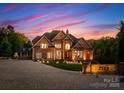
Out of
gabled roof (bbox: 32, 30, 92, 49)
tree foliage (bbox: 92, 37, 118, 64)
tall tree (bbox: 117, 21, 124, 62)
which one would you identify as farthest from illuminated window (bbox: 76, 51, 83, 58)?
tall tree (bbox: 117, 21, 124, 62)

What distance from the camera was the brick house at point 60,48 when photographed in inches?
518

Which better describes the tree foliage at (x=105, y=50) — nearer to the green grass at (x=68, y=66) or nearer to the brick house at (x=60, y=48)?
the brick house at (x=60, y=48)

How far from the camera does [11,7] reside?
1277 cm

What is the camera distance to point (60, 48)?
13281mm

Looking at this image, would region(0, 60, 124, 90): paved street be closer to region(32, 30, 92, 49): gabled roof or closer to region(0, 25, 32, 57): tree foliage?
region(0, 25, 32, 57): tree foliage

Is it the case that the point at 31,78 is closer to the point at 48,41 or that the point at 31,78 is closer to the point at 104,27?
the point at 48,41

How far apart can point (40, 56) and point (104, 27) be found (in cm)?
155

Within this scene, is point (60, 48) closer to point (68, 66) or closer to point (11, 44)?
point (68, 66)

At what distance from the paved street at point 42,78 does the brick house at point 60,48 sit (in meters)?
0.27

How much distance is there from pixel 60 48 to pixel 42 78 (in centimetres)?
81

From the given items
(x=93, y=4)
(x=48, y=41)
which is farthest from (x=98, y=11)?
(x=48, y=41)

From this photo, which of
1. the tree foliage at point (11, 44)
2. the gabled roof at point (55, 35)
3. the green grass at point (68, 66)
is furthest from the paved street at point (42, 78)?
the gabled roof at point (55, 35)

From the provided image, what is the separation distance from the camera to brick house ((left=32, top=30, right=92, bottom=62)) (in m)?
13.1

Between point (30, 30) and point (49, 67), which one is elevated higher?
point (30, 30)
